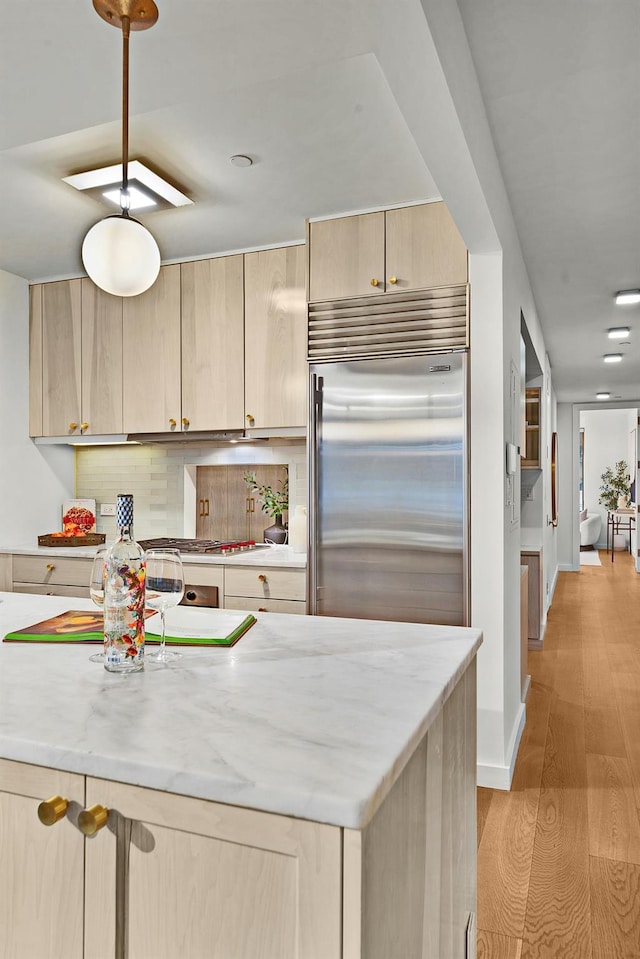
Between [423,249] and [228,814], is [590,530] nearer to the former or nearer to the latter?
[423,249]

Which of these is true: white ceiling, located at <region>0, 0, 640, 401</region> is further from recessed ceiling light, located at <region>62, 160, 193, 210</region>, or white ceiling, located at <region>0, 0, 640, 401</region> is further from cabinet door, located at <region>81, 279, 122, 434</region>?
cabinet door, located at <region>81, 279, 122, 434</region>

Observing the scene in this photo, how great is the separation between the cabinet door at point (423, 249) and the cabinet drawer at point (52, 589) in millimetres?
2306

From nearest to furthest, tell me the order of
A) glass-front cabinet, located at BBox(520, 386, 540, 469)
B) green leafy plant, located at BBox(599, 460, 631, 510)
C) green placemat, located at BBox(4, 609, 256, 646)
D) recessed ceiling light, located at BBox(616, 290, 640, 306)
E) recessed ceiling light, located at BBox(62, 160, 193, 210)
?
green placemat, located at BBox(4, 609, 256, 646) → recessed ceiling light, located at BBox(62, 160, 193, 210) → recessed ceiling light, located at BBox(616, 290, 640, 306) → glass-front cabinet, located at BBox(520, 386, 540, 469) → green leafy plant, located at BBox(599, 460, 631, 510)

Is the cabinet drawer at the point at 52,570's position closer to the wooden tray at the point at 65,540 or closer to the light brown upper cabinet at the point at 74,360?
the wooden tray at the point at 65,540

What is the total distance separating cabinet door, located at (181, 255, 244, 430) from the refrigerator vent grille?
0.53 meters

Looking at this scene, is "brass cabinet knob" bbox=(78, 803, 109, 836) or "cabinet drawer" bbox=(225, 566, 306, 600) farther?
"cabinet drawer" bbox=(225, 566, 306, 600)

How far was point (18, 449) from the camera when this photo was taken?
13.5 ft

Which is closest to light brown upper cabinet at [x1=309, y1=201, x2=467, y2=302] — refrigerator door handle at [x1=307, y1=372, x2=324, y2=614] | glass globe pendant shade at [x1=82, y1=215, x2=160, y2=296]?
refrigerator door handle at [x1=307, y1=372, x2=324, y2=614]

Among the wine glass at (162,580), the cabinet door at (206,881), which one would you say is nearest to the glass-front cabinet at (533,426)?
the wine glass at (162,580)

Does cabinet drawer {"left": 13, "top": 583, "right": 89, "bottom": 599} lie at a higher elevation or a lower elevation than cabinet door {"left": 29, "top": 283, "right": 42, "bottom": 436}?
lower

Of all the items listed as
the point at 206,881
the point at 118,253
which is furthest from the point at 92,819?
the point at 118,253

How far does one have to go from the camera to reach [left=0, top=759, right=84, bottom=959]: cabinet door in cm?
93

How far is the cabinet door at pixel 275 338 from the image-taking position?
3.43 metres

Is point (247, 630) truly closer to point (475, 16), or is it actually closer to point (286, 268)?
point (475, 16)
